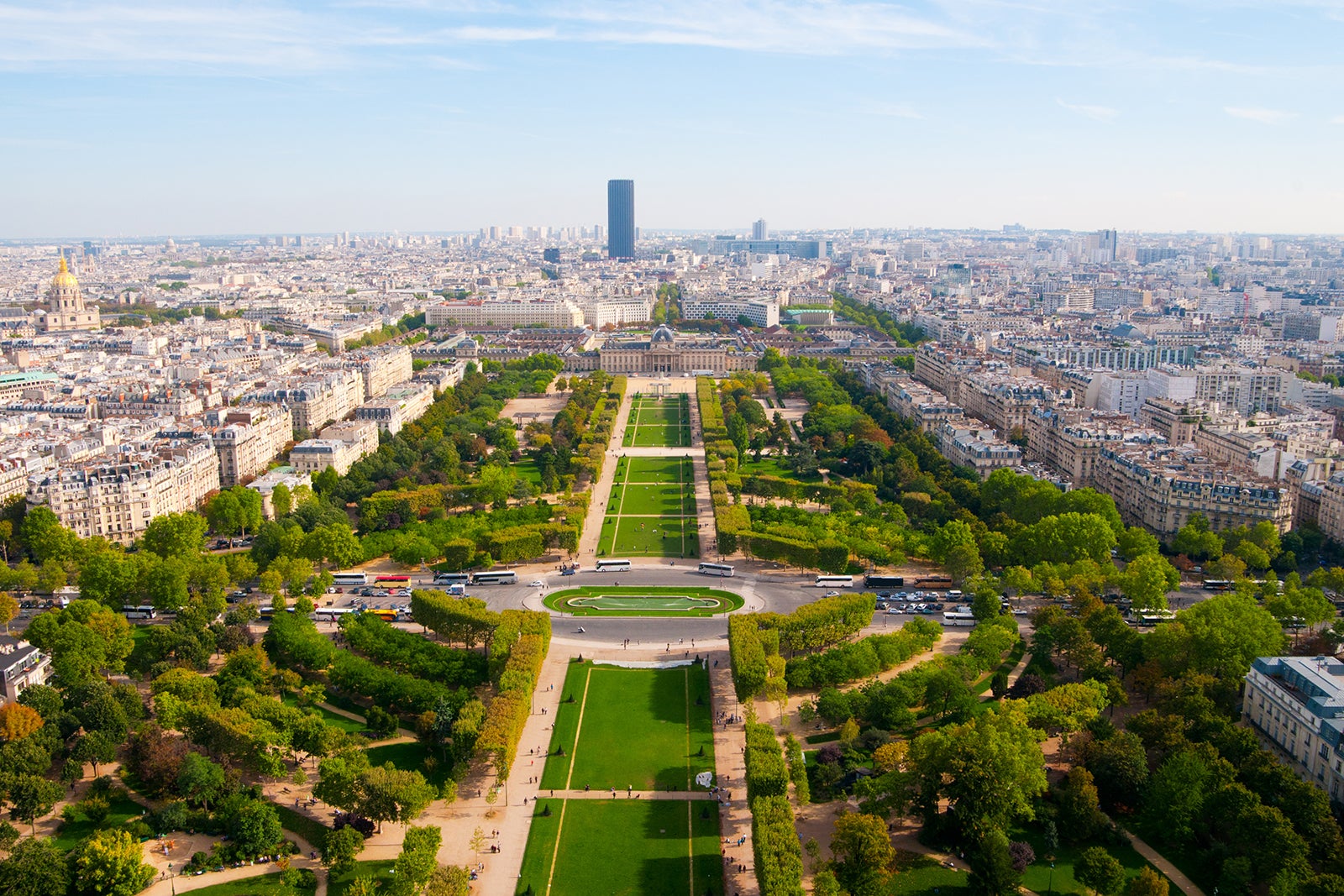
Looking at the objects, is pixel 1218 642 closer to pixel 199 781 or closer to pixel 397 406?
pixel 199 781

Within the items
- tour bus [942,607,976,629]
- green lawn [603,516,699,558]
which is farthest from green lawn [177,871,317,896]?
green lawn [603,516,699,558]

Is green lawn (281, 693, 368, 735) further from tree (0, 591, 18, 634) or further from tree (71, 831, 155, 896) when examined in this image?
tree (0, 591, 18, 634)

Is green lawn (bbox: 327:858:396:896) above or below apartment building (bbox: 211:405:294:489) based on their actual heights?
below

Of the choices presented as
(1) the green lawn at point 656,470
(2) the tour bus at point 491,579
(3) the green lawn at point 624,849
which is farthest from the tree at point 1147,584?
(1) the green lawn at point 656,470

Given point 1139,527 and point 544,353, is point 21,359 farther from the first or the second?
point 1139,527

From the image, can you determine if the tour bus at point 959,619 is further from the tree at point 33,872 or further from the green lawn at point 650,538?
the tree at point 33,872

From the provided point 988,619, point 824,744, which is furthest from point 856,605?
point 824,744

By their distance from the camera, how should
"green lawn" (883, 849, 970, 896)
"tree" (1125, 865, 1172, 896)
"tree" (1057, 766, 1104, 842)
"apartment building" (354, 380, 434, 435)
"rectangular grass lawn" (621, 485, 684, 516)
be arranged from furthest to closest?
"apartment building" (354, 380, 434, 435)
"rectangular grass lawn" (621, 485, 684, 516)
"tree" (1057, 766, 1104, 842)
"green lawn" (883, 849, 970, 896)
"tree" (1125, 865, 1172, 896)
